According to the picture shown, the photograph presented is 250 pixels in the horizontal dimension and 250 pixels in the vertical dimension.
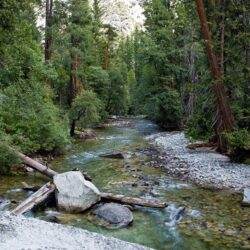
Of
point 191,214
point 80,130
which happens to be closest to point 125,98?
point 80,130

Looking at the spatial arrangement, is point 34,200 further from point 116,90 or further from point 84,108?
point 116,90

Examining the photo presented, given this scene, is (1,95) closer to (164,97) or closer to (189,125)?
(189,125)

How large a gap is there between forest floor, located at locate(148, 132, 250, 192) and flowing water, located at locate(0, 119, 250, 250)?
637mm

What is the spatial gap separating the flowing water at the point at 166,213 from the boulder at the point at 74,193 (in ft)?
0.83

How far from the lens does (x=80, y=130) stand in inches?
1164

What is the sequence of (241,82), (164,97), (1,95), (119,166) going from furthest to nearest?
(164,97) < (241,82) < (119,166) < (1,95)

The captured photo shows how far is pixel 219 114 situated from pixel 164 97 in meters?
16.7

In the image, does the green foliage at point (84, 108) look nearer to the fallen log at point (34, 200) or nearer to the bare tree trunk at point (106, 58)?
the fallen log at point (34, 200)

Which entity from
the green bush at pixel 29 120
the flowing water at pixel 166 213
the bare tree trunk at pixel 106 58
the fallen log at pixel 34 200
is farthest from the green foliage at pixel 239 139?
the bare tree trunk at pixel 106 58

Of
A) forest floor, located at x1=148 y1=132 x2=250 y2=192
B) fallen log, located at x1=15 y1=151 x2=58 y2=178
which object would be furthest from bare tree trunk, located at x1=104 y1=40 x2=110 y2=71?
fallen log, located at x1=15 y1=151 x2=58 y2=178

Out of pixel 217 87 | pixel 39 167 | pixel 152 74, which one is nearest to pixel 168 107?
pixel 152 74

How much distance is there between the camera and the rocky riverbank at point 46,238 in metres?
6.50

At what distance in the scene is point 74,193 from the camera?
9.62m

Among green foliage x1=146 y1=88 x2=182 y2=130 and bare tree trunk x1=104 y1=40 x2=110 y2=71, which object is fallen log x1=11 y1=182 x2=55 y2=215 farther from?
bare tree trunk x1=104 y1=40 x2=110 y2=71
